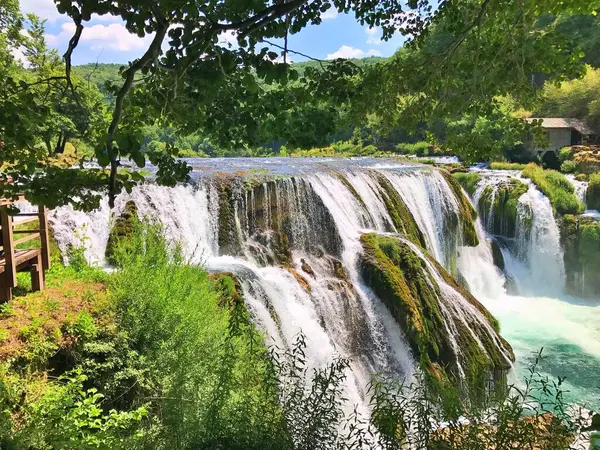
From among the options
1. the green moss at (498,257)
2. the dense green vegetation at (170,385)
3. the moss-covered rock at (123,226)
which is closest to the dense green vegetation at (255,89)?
the dense green vegetation at (170,385)

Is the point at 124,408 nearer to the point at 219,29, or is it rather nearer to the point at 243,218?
the point at 219,29

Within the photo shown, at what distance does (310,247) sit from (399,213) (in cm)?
342

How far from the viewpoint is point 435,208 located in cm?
1493

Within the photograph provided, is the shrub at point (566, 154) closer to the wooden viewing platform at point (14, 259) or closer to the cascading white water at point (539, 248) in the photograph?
the cascading white water at point (539, 248)

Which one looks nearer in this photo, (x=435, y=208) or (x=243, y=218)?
(x=243, y=218)

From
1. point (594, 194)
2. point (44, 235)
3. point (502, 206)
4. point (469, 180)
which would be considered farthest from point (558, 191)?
point (44, 235)

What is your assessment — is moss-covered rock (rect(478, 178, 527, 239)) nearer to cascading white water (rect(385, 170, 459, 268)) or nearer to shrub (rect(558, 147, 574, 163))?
cascading white water (rect(385, 170, 459, 268))

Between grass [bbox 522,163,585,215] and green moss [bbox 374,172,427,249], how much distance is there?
26.1 feet

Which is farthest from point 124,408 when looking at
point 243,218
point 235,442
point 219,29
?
point 243,218

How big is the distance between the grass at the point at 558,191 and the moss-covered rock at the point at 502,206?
1.09 meters

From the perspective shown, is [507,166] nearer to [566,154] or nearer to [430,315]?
[566,154]

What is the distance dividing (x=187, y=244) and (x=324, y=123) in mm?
6922

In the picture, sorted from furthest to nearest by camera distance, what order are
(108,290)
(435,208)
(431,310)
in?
(435,208)
(431,310)
(108,290)

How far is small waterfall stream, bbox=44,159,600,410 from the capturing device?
8219 millimetres
